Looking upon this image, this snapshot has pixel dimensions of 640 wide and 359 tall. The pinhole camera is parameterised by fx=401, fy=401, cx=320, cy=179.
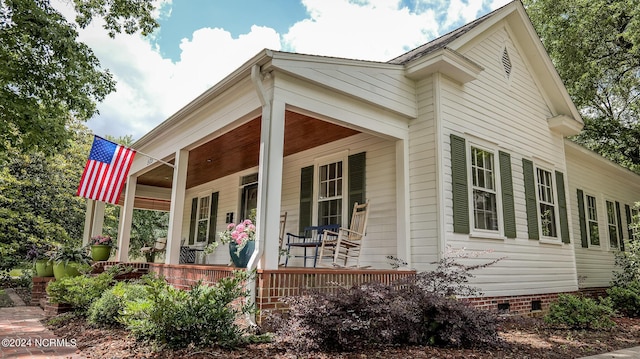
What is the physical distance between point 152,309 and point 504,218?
5828 millimetres

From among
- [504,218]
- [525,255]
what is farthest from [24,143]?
[525,255]

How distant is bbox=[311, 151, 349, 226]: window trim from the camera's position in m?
7.30

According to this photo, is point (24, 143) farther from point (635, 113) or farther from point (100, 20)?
point (635, 113)

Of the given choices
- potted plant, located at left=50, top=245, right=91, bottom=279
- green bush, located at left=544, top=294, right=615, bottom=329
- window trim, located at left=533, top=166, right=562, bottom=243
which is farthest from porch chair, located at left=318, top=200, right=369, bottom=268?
potted plant, located at left=50, top=245, right=91, bottom=279

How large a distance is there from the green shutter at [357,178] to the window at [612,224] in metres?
8.89

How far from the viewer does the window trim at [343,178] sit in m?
7.30

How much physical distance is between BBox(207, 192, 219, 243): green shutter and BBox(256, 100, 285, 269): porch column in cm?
704

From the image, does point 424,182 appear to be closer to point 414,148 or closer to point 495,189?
point 414,148

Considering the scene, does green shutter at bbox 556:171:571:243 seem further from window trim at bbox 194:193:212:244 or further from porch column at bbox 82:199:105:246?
porch column at bbox 82:199:105:246

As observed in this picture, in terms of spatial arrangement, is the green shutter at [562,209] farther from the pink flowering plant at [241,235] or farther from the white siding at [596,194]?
the pink flowering plant at [241,235]

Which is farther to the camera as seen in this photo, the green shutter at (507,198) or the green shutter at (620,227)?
the green shutter at (620,227)

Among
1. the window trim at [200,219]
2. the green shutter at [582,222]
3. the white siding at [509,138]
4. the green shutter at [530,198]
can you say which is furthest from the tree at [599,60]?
the window trim at [200,219]

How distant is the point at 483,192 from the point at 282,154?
3.84m

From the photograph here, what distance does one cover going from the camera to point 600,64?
565 inches
